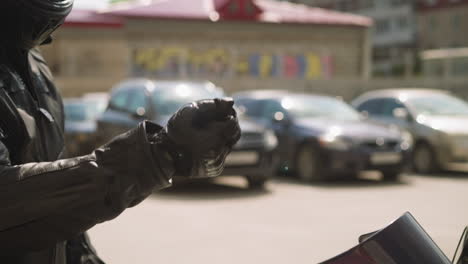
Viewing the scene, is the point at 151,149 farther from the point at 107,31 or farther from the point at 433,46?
the point at 433,46

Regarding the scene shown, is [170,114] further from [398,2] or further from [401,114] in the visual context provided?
[398,2]

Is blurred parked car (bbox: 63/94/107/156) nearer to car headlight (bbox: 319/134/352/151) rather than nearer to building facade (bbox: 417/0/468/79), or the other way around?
car headlight (bbox: 319/134/352/151)

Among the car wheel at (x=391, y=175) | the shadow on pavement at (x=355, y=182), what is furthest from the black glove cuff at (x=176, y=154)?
the car wheel at (x=391, y=175)

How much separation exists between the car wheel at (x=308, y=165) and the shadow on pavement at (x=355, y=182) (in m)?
0.12

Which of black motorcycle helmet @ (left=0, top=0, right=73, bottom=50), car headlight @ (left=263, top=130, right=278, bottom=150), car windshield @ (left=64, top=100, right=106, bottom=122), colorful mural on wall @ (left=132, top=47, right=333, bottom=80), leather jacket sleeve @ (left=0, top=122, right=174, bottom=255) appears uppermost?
black motorcycle helmet @ (left=0, top=0, right=73, bottom=50)

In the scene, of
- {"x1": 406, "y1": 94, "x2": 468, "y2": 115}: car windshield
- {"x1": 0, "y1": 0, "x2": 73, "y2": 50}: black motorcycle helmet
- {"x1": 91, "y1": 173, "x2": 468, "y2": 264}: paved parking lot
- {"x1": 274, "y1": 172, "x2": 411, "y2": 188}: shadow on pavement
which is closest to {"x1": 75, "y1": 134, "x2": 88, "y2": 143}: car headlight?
{"x1": 91, "y1": 173, "x2": 468, "y2": 264}: paved parking lot

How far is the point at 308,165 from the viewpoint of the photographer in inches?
416

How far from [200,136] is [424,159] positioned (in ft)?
36.3

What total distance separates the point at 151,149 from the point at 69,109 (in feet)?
46.0

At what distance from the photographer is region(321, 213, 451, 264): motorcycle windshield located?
51.9 inches

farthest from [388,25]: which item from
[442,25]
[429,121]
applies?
[429,121]

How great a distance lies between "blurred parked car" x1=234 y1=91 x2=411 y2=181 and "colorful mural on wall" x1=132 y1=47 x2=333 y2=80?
18.6 m

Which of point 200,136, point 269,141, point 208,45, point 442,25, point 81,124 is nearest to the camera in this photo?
point 200,136

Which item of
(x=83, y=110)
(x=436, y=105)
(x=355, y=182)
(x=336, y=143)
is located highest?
(x=436, y=105)
